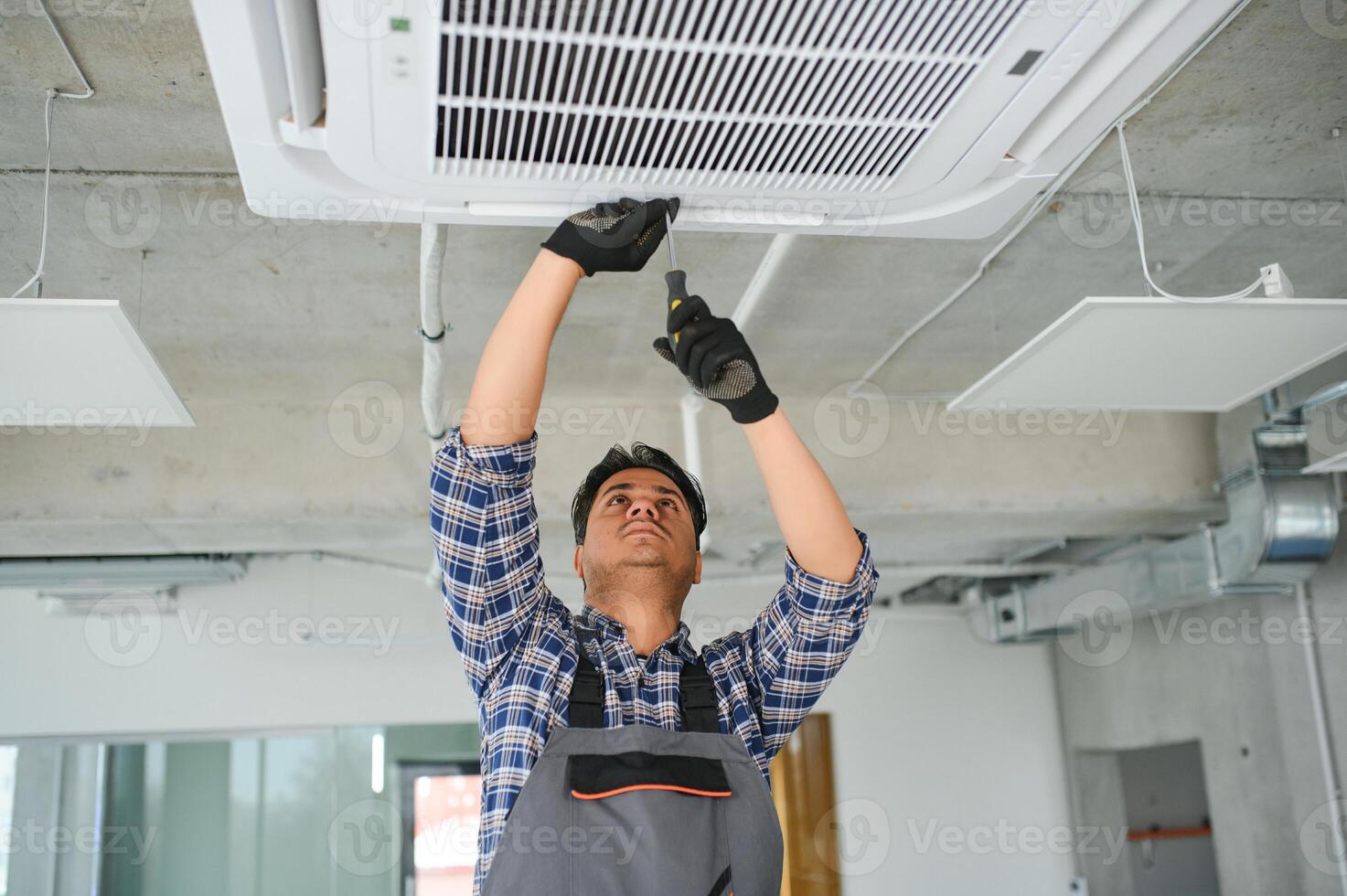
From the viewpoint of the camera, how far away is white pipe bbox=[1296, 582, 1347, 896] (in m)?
4.36

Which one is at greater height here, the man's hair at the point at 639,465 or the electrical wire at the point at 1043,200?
the electrical wire at the point at 1043,200

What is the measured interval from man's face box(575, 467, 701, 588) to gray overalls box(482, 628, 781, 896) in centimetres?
27

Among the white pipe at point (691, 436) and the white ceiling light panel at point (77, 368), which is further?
the white pipe at point (691, 436)

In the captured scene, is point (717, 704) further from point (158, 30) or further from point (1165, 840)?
point (1165, 840)

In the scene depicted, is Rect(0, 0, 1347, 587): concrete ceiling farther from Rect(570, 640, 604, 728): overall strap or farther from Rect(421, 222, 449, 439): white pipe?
Rect(570, 640, 604, 728): overall strap

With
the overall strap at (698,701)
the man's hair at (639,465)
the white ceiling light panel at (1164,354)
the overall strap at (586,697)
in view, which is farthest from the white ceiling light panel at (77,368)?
the white ceiling light panel at (1164,354)

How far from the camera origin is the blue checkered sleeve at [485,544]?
4.91 ft

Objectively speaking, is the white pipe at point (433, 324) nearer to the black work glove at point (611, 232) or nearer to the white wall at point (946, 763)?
the black work glove at point (611, 232)

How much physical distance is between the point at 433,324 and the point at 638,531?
124 cm

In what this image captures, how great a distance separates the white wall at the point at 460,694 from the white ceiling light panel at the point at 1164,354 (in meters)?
3.56

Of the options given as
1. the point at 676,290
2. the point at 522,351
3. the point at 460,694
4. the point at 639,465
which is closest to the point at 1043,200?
the point at 639,465

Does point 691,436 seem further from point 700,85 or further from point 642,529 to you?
point 700,85

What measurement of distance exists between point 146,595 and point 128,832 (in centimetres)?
114

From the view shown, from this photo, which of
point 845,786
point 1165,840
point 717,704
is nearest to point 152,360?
point 717,704
